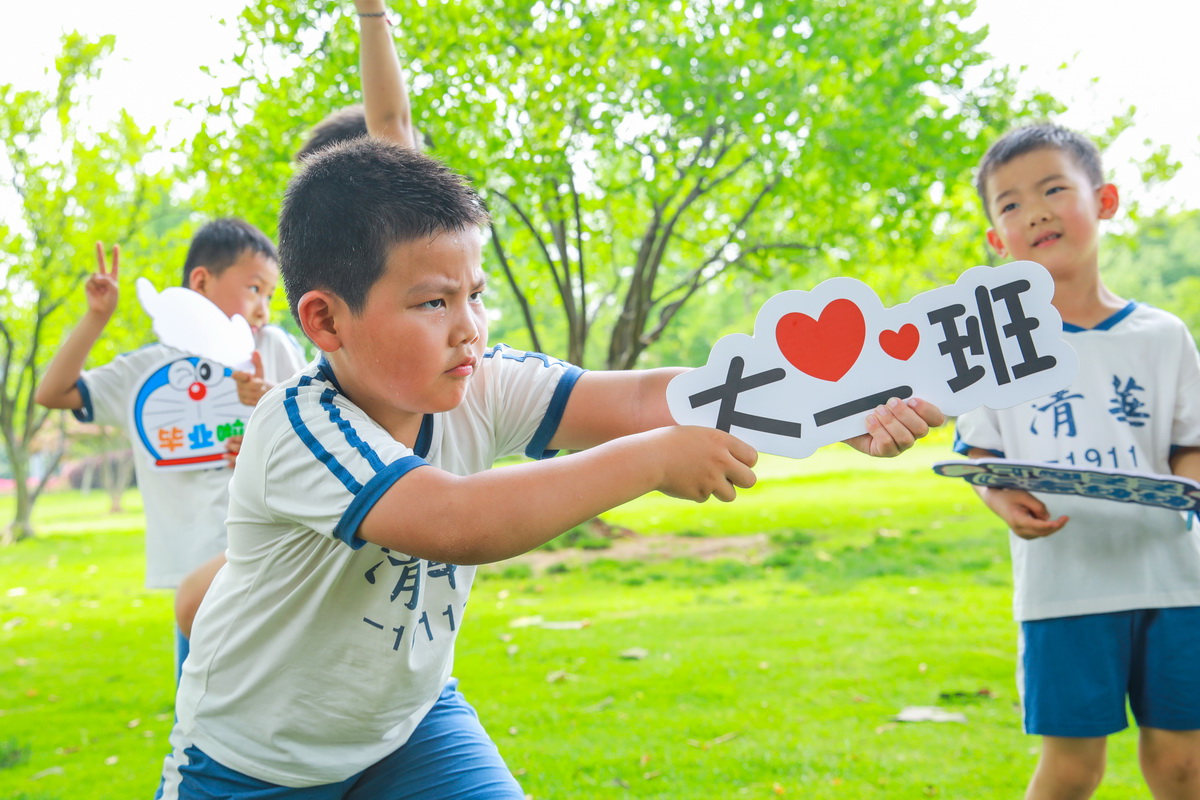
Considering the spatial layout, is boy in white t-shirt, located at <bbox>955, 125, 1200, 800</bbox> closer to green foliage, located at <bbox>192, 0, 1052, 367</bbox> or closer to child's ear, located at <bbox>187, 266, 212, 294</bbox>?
child's ear, located at <bbox>187, 266, 212, 294</bbox>

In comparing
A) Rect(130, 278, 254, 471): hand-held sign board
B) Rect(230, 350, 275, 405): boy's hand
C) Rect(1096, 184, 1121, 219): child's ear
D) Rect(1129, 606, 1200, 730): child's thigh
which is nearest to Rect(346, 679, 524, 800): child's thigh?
Rect(230, 350, 275, 405): boy's hand

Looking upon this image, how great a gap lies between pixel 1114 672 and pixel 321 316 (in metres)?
2.00

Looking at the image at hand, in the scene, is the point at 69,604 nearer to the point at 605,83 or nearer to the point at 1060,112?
the point at 605,83

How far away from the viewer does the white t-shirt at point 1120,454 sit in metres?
2.26

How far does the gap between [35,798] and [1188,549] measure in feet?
12.5

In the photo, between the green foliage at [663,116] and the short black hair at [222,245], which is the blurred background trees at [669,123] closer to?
the green foliage at [663,116]

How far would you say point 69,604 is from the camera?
7.95m

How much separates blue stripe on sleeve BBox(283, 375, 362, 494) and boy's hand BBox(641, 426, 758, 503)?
419 mm

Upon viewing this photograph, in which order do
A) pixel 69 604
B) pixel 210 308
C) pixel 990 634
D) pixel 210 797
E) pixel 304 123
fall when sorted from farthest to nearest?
pixel 69 604 → pixel 304 123 → pixel 990 634 → pixel 210 308 → pixel 210 797

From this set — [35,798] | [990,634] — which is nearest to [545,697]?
[35,798]

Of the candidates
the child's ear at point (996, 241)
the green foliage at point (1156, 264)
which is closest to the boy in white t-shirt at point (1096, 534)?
the child's ear at point (996, 241)

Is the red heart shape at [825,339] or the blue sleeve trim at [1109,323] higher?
the blue sleeve trim at [1109,323]

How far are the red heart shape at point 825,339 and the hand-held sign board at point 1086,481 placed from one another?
722mm

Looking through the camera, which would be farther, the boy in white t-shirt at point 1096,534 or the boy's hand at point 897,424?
the boy in white t-shirt at point 1096,534
